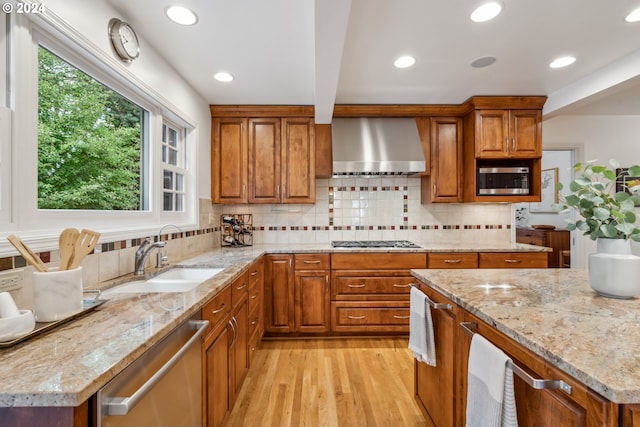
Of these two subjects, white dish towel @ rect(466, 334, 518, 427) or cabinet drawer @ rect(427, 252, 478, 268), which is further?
cabinet drawer @ rect(427, 252, 478, 268)

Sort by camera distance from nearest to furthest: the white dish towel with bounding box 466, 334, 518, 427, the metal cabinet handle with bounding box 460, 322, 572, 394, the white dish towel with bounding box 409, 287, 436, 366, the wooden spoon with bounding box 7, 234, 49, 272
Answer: the metal cabinet handle with bounding box 460, 322, 572, 394 → the white dish towel with bounding box 466, 334, 518, 427 → the wooden spoon with bounding box 7, 234, 49, 272 → the white dish towel with bounding box 409, 287, 436, 366

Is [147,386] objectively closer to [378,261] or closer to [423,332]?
[423,332]

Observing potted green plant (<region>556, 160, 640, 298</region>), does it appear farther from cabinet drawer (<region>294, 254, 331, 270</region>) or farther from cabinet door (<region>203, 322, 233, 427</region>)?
cabinet drawer (<region>294, 254, 331, 270</region>)

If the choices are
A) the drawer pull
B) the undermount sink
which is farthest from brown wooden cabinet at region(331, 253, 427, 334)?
the drawer pull

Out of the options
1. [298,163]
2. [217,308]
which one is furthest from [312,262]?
[217,308]

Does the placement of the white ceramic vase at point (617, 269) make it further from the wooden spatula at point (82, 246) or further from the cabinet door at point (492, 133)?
the cabinet door at point (492, 133)

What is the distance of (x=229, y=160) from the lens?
3.29 metres

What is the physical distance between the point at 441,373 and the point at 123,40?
247cm

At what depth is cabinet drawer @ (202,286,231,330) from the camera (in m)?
1.42

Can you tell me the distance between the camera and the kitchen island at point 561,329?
0.64 meters

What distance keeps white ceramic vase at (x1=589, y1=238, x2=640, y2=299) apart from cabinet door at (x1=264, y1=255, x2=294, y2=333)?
2.27 metres

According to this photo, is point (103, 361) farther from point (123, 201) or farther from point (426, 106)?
point (426, 106)

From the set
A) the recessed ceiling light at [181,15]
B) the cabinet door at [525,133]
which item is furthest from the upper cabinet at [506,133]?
the recessed ceiling light at [181,15]

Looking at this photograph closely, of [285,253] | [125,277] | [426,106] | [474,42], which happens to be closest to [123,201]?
[125,277]
